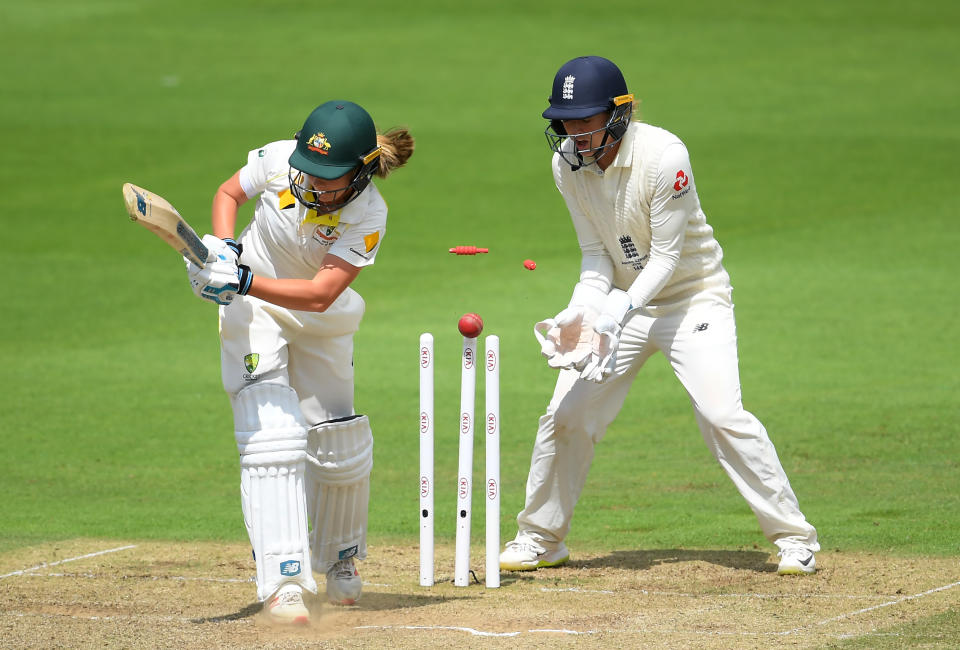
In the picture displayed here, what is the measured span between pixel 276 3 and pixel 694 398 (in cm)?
2925

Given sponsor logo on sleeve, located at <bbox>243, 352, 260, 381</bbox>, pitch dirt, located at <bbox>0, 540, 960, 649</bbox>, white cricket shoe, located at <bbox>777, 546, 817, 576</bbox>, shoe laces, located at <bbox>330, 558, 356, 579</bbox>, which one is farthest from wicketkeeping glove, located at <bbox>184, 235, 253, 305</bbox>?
white cricket shoe, located at <bbox>777, 546, 817, 576</bbox>

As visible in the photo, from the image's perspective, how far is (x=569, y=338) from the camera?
5793mm

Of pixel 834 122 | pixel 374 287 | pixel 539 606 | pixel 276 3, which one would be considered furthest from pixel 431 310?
pixel 276 3

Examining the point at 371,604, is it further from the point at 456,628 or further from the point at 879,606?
the point at 879,606

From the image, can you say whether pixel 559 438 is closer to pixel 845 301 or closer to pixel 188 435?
pixel 188 435

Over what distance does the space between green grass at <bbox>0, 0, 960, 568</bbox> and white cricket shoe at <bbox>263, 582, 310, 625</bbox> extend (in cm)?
190

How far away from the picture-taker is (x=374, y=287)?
589 inches

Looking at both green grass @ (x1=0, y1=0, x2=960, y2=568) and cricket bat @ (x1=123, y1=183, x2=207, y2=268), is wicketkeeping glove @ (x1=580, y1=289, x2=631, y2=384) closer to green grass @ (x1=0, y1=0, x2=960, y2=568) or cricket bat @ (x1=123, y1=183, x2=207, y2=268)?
green grass @ (x1=0, y1=0, x2=960, y2=568)

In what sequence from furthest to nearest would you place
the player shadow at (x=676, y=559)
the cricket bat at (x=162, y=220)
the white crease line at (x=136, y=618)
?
the player shadow at (x=676, y=559), the white crease line at (x=136, y=618), the cricket bat at (x=162, y=220)

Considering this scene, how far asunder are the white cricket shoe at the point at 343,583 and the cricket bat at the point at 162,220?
1.52m

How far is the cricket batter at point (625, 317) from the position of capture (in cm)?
577

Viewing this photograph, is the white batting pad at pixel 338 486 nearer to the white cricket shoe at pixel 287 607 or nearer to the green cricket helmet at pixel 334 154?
the white cricket shoe at pixel 287 607

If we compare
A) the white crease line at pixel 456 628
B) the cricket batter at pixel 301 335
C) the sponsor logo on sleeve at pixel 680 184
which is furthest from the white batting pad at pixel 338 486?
the sponsor logo on sleeve at pixel 680 184

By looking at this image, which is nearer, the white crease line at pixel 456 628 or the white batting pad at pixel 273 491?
the white crease line at pixel 456 628
